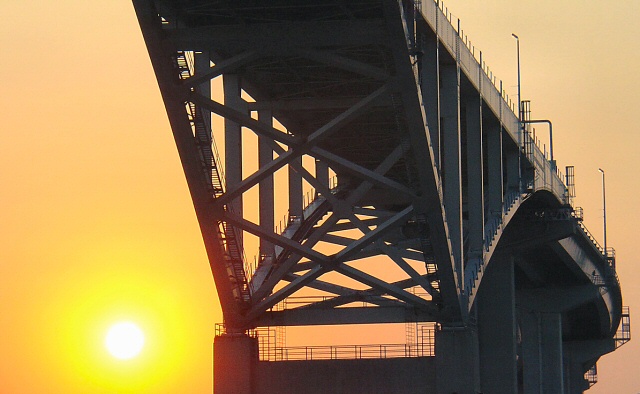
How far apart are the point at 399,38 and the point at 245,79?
14276mm

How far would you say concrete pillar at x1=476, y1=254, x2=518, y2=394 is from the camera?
3226 inches

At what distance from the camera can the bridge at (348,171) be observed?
174 ft

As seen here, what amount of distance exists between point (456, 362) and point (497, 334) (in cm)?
1992

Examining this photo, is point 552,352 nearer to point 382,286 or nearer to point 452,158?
point 452,158

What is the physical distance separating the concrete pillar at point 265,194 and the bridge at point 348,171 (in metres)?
0.08

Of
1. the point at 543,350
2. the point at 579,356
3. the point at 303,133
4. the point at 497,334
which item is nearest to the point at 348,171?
the point at 303,133

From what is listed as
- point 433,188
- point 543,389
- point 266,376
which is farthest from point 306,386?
point 543,389

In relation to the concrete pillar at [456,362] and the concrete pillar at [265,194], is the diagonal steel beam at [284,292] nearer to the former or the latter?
the concrete pillar at [265,194]

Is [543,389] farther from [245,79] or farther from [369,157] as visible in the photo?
[245,79]

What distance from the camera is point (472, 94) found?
69.5 m

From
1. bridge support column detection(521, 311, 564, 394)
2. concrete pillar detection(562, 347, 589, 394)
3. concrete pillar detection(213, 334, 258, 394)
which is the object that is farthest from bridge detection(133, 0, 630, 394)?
concrete pillar detection(562, 347, 589, 394)

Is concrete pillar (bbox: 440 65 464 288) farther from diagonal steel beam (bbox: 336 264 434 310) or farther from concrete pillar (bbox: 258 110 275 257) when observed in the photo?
concrete pillar (bbox: 258 110 275 257)

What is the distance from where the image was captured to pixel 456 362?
208 ft

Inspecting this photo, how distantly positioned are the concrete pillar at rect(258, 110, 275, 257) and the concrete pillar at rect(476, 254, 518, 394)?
63.1 feet
